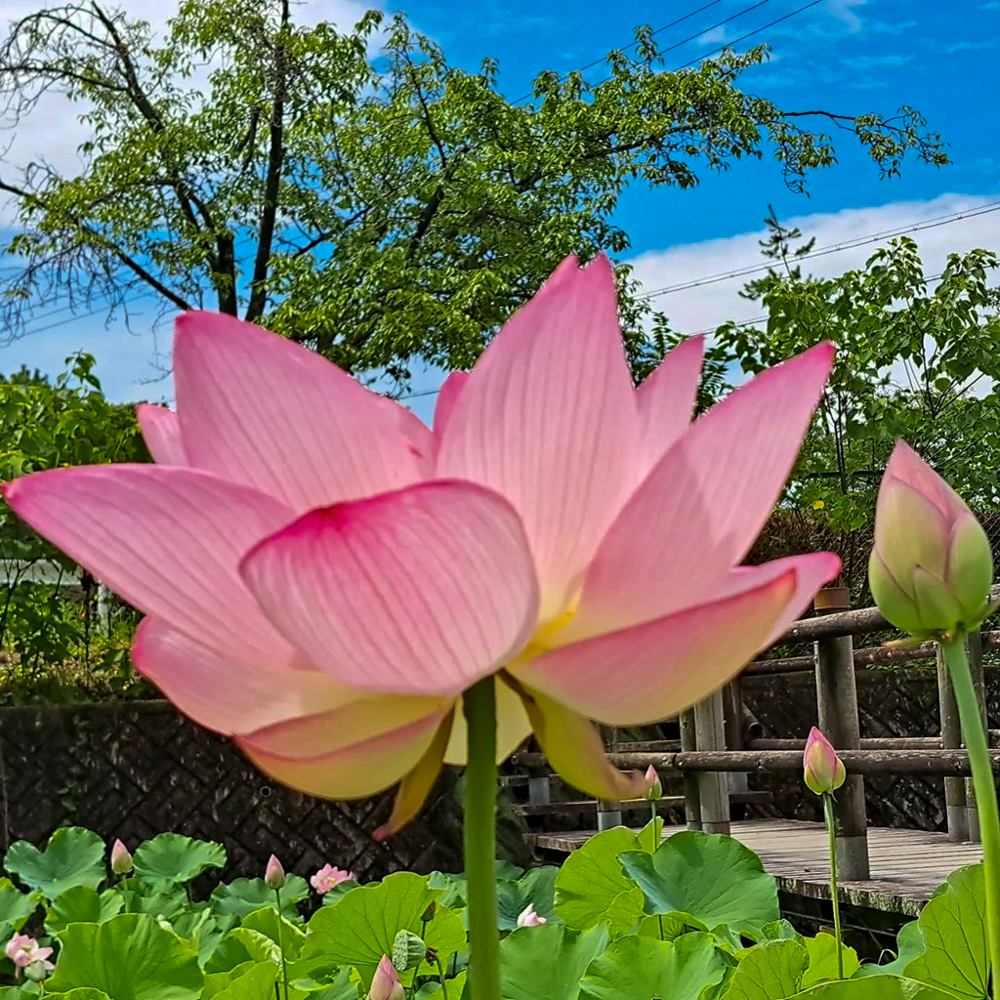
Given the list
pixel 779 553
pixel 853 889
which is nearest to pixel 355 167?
pixel 779 553

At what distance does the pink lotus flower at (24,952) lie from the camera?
1612 mm

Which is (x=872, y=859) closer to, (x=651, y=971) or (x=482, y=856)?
(x=651, y=971)

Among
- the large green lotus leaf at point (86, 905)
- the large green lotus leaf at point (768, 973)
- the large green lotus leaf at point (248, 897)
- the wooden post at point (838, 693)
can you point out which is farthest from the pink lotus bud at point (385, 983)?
the wooden post at point (838, 693)

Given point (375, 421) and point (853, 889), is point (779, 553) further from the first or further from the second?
point (375, 421)

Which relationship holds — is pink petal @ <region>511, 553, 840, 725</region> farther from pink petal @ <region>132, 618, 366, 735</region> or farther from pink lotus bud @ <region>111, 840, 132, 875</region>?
pink lotus bud @ <region>111, 840, 132, 875</region>

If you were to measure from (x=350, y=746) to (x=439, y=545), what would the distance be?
0.04 meters

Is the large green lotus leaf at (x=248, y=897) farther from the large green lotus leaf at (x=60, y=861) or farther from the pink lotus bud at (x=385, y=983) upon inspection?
the pink lotus bud at (x=385, y=983)

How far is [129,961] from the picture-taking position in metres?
0.93

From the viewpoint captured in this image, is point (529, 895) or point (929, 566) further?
point (529, 895)

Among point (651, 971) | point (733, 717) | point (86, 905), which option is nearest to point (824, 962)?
point (651, 971)

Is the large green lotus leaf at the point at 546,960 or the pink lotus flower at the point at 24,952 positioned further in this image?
the pink lotus flower at the point at 24,952

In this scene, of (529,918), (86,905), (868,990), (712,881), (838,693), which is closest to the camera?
(868,990)

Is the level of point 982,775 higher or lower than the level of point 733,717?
higher

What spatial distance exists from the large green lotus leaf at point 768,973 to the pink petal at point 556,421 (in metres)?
0.37
